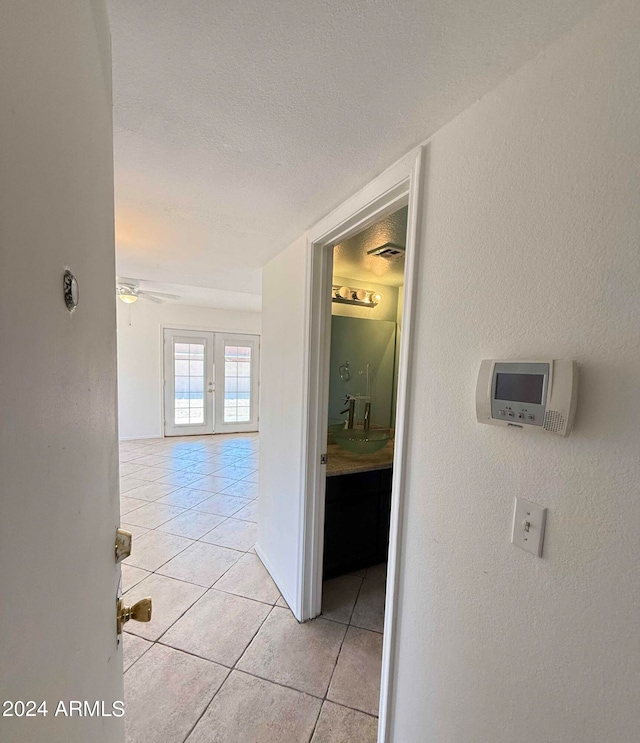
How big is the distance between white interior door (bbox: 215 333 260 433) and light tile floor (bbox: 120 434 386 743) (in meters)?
3.52

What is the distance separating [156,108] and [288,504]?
6.35 ft

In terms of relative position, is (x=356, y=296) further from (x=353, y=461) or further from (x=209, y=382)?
(x=209, y=382)

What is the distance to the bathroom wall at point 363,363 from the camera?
107 inches

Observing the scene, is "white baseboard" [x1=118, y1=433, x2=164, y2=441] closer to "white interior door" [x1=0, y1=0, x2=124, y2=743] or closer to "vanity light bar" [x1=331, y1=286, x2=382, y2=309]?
"vanity light bar" [x1=331, y1=286, x2=382, y2=309]

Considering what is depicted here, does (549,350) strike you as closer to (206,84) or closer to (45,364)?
(45,364)

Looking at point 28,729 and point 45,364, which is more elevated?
point 45,364

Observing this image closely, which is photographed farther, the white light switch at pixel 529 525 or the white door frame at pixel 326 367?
the white door frame at pixel 326 367

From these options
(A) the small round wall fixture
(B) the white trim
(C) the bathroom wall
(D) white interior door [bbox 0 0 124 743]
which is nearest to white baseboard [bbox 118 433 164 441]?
(B) the white trim

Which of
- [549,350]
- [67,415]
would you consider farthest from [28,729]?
[549,350]

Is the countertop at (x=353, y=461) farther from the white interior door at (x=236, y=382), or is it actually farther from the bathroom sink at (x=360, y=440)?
the white interior door at (x=236, y=382)

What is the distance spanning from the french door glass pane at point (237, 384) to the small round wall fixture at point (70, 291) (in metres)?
6.01

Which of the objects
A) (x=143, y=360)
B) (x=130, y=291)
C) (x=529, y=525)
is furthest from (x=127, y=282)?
(x=529, y=525)

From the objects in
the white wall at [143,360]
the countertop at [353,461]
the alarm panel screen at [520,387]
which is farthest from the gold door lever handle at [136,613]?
the white wall at [143,360]

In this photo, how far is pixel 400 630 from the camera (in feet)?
3.61
